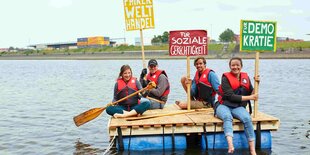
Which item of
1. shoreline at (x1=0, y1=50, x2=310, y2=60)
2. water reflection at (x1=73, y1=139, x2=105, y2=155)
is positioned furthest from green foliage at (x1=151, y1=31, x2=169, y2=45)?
water reflection at (x1=73, y1=139, x2=105, y2=155)

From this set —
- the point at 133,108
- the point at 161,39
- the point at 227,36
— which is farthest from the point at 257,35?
the point at 161,39

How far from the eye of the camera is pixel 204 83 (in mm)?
11617

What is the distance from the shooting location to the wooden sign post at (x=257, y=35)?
1034 centimetres

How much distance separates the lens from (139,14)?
1384 centimetres

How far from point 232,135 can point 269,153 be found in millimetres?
1490

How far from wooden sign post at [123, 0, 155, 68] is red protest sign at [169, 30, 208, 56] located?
231cm

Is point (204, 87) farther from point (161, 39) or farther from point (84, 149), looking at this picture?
point (161, 39)

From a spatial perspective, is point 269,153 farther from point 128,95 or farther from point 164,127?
point 128,95

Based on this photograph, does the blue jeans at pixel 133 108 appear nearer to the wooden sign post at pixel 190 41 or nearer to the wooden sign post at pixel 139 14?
the wooden sign post at pixel 190 41

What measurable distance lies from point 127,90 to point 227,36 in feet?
431

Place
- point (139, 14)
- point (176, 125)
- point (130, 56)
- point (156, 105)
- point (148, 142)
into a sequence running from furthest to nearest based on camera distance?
point (130, 56) < point (139, 14) < point (156, 105) < point (148, 142) < point (176, 125)

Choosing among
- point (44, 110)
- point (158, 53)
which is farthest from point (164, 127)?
point (158, 53)

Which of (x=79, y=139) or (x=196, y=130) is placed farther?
(x=79, y=139)

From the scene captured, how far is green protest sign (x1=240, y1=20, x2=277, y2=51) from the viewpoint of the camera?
10.3 m
